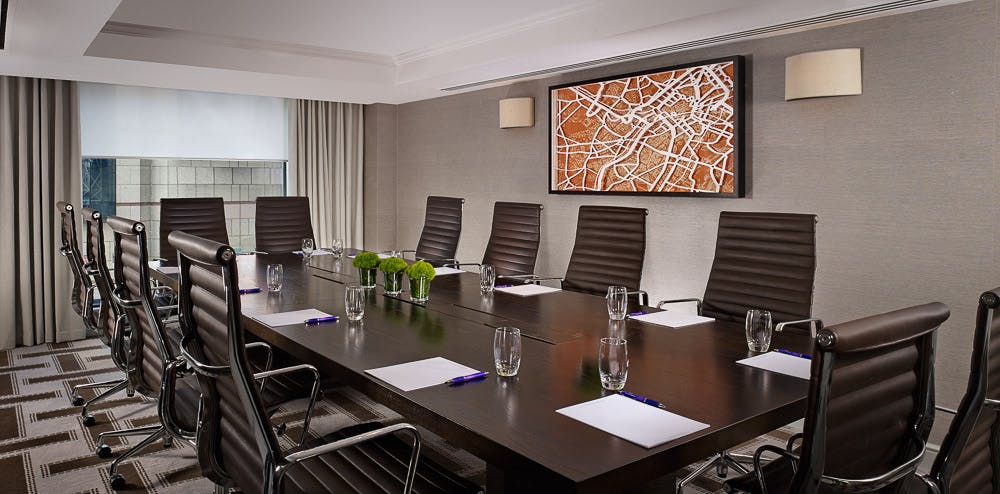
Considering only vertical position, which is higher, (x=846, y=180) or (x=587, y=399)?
(x=846, y=180)

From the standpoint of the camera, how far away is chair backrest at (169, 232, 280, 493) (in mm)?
1699

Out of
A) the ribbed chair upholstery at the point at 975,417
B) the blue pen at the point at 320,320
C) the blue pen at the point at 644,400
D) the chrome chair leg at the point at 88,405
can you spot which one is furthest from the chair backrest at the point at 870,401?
the chrome chair leg at the point at 88,405

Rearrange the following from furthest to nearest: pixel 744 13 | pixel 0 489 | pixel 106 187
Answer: pixel 106 187
pixel 744 13
pixel 0 489

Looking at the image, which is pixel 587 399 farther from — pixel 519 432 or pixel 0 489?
pixel 0 489

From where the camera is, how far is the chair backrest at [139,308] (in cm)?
277

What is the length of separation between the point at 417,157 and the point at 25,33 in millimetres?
4024

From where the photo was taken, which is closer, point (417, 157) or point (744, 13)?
point (744, 13)

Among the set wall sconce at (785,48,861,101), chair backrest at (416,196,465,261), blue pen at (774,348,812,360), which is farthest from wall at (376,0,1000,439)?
blue pen at (774,348,812,360)

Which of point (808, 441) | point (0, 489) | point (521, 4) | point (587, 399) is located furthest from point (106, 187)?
point (808, 441)

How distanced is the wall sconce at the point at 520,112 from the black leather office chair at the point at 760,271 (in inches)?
106

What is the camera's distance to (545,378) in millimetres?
2168

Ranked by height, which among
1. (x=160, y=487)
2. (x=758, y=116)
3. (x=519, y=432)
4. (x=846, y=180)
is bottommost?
(x=160, y=487)

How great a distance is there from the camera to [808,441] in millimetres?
1458

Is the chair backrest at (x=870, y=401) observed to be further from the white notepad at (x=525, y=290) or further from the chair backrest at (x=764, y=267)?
the white notepad at (x=525, y=290)
